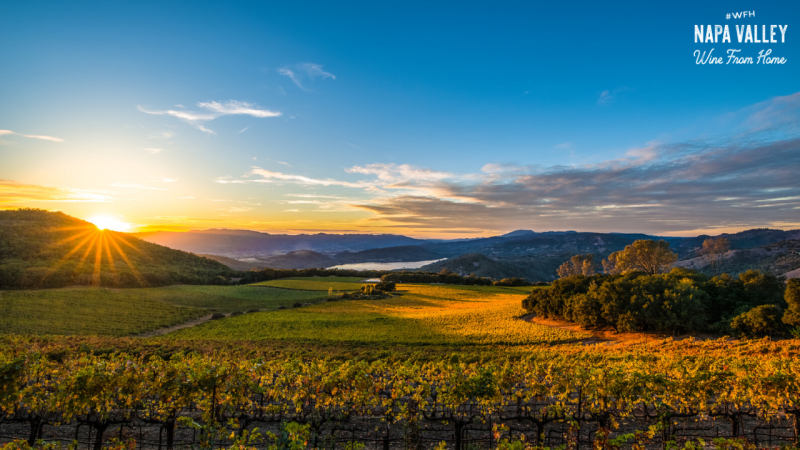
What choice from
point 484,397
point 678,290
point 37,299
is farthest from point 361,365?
point 37,299

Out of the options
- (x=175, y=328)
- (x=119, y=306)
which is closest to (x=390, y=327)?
(x=175, y=328)

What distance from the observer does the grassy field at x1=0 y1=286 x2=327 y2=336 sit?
45.2m

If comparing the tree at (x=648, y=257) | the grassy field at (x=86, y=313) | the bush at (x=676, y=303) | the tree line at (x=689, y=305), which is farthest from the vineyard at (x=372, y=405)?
the tree at (x=648, y=257)

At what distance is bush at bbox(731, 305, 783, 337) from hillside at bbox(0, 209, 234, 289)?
114233 mm

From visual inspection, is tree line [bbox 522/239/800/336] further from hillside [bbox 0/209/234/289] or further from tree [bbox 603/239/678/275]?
hillside [bbox 0/209/234/289]

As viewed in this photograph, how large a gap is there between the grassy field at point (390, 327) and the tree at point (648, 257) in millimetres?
36752

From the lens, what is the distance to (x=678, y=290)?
4328 centimetres

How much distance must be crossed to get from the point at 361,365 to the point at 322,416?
10.2 ft

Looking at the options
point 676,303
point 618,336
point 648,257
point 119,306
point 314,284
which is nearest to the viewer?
point 676,303

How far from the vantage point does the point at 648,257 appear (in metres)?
85.0

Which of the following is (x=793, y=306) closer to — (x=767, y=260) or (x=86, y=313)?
(x=86, y=313)

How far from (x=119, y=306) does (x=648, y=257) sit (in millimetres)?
112852

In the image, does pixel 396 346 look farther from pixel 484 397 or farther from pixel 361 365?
pixel 484 397

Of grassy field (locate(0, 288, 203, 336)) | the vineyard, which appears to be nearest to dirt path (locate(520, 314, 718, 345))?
the vineyard
